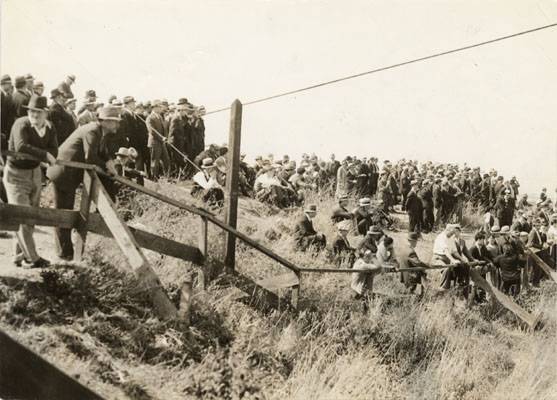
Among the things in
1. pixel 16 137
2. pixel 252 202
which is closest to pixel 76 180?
pixel 16 137

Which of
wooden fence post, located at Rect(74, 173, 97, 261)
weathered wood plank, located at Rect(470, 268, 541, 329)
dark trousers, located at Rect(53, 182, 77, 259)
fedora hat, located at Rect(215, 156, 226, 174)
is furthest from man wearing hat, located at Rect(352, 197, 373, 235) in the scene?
wooden fence post, located at Rect(74, 173, 97, 261)

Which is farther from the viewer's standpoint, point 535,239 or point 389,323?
point 535,239

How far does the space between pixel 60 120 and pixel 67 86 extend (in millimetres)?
920

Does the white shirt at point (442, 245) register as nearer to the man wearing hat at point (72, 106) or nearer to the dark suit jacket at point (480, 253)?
the dark suit jacket at point (480, 253)

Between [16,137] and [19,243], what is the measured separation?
3.68ft

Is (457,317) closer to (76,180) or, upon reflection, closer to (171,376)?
(171,376)

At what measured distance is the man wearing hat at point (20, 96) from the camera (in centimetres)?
746

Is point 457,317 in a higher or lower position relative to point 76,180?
lower

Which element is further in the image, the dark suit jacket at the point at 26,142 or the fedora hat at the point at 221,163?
the fedora hat at the point at 221,163

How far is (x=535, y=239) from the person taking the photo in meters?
14.7

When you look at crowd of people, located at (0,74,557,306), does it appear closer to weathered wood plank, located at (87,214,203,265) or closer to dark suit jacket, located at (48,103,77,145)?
dark suit jacket, located at (48,103,77,145)

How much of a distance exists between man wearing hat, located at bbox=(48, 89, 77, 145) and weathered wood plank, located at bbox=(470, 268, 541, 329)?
802 centimetres

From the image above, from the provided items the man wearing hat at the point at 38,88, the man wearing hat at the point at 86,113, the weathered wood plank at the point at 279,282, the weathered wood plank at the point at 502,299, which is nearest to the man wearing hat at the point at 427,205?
the weathered wood plank at the point at 502,299

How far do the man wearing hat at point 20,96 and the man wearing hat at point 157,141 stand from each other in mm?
3461
